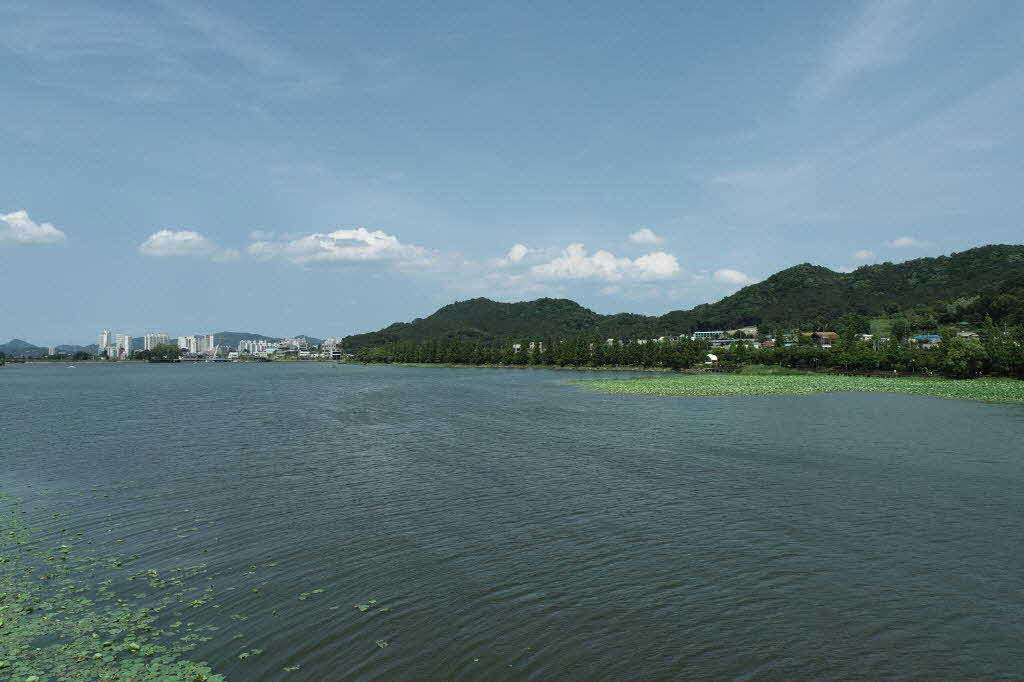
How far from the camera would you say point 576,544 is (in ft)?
62.5

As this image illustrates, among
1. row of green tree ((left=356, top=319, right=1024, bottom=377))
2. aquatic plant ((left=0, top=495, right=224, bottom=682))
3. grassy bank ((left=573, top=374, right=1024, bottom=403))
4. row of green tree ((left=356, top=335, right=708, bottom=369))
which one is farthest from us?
row of green tree ((left=356, top=335, right=708, bottom=369))

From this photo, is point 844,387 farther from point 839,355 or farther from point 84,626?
point 84,626

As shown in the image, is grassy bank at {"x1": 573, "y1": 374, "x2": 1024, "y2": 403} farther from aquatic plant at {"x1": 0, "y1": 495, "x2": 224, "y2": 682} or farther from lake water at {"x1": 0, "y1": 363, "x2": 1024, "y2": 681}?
aquatic plant at {"x1": 0, "y1": 495, "x2": 224, "y2": 682}

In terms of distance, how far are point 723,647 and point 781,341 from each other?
5452 inches

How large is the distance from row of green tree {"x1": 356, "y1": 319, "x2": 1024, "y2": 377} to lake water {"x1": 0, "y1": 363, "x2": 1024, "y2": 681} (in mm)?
58509

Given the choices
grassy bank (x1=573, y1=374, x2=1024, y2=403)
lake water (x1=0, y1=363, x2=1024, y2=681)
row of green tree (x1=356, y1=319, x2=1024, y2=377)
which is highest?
row of green tree (x1=356, y1=319, x2=1024, y2=377)

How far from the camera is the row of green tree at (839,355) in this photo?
89.3 meters

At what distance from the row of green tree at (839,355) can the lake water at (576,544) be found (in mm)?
58509

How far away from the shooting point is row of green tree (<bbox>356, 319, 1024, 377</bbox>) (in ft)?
293

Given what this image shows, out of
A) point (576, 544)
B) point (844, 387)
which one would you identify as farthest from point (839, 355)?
point (576, 544)

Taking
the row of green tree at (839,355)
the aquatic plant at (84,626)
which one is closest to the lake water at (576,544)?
the aquatic plant at (84,626)

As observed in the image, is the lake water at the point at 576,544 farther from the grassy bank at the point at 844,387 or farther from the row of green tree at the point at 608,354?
the row of green tree at the point at 608,354

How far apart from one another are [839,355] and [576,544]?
380 ft

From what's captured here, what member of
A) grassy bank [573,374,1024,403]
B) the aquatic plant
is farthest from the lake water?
grassy bank [573,374,1024,403]
